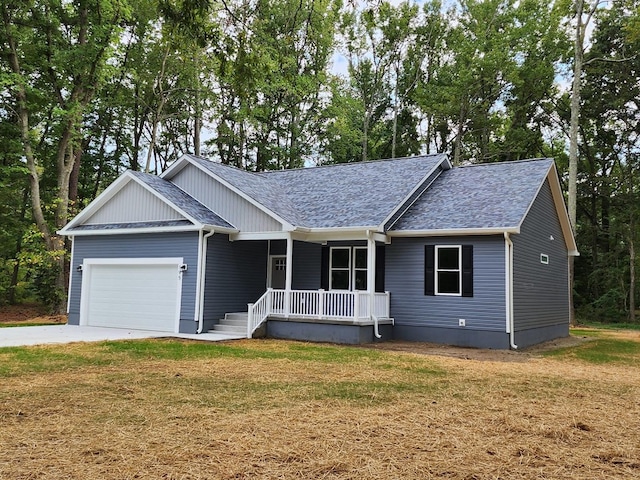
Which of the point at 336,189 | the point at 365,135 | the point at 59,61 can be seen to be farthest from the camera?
the point at 365,135

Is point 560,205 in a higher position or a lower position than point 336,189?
lower

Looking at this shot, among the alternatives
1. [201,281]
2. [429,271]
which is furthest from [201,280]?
[429,271]

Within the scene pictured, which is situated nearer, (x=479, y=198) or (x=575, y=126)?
(x=479, y=198)

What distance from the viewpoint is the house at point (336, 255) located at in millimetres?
13609

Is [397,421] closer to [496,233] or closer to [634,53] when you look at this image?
[496,233]

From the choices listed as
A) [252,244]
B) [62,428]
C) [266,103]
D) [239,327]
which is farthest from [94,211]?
[266,103]

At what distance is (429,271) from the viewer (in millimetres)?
14086

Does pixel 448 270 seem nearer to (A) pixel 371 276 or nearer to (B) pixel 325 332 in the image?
(A) pixel 371 276

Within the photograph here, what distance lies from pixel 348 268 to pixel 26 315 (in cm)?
1519

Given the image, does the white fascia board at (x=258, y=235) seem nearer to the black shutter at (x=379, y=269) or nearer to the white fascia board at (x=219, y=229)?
the white fascia board at (x=219, y=229)

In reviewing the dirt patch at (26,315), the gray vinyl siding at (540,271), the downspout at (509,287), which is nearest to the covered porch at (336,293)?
the downspout at (509,287)

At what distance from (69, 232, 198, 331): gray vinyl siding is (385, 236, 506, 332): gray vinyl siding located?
5.31m

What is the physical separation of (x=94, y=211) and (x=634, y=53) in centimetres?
2648

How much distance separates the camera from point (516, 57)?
3086 cm
